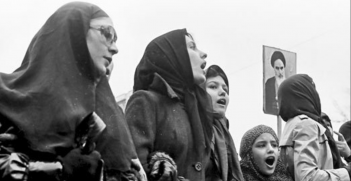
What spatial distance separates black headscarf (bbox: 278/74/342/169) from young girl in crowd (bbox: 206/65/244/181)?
706 mm

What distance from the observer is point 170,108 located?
6.75 meters

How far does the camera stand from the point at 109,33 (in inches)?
229

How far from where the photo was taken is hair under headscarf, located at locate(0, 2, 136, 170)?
5117 mm

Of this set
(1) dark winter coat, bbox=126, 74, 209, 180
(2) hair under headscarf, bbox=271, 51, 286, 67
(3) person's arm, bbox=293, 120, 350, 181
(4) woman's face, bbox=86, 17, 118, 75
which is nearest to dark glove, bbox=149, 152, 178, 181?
(1) dark winter coat, bbox=126, 74, 209, 180

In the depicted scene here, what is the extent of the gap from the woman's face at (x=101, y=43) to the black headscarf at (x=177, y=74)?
1.07m

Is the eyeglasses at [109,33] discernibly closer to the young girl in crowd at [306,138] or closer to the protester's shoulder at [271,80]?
the young girl in crowd at [306,138]

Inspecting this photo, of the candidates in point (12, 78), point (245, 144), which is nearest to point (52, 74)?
point (12, 78)

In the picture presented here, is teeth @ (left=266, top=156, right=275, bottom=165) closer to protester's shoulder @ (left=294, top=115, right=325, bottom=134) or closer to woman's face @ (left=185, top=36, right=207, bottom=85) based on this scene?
protester's shoulder @ (left=294, top=115, right=325, bottom=134)

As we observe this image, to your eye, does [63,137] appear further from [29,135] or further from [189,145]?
[189,145]

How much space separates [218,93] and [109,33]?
81.1 inches

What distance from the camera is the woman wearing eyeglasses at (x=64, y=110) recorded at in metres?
5.07

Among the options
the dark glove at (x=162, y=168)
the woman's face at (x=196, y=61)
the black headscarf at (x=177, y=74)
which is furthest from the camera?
the woman's face at (x=196, y=61)

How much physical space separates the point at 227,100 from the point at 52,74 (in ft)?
8.93

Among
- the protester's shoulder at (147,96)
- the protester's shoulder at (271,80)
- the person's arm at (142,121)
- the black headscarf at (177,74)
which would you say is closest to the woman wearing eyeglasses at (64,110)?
the person's arm at (142,121)
